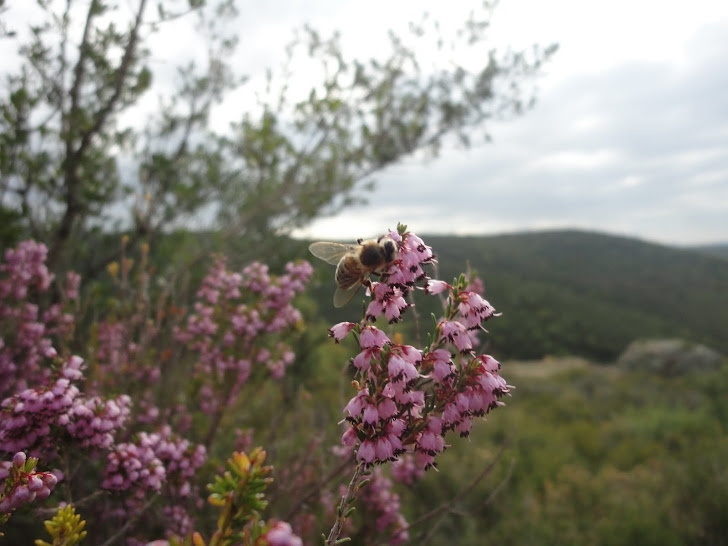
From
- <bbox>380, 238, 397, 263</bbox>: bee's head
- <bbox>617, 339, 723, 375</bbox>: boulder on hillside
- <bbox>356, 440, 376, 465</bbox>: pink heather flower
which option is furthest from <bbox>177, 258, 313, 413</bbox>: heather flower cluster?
<bbox>617, 339, 723, 375</bbox>: boulder on hillside

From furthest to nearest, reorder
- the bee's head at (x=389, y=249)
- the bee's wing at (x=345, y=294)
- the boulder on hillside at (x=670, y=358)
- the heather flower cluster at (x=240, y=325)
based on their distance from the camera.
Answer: the boulder on hillside at (x=670, y=358)
the heather flower cluster at (x=240, y=325)
the bee's wing at (x=345, y=294)
the bee's head at (x=389, y=249)

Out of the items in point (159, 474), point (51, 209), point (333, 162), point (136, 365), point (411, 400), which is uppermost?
point (333, 162)

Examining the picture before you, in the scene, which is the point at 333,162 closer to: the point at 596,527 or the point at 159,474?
the point at 159,474

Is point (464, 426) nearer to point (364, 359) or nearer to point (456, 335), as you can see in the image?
point (456, 335)

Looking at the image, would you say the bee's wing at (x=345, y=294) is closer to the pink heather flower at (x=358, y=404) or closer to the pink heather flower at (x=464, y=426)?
the pink heather flower at (x=358, y=404)

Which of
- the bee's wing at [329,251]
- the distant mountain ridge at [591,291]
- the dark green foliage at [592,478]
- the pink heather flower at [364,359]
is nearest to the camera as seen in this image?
the pink heather flower at [364,359]

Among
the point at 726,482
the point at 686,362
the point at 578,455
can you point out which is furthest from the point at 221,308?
the point at 686,362

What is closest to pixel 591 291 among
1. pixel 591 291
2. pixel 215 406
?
pixel 591 291

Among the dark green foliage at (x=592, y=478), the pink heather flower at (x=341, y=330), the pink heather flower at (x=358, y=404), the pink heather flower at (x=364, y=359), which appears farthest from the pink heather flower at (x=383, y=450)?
the dark green foliage at (x=592, y=478)
